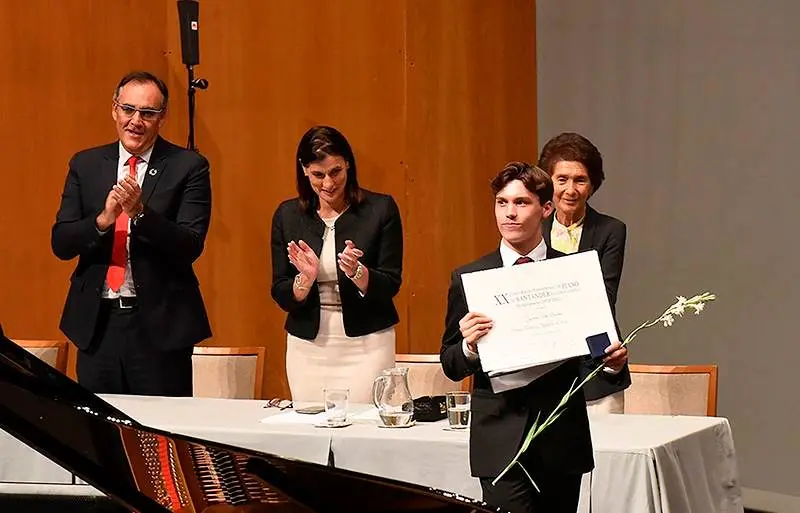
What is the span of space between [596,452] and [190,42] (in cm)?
354

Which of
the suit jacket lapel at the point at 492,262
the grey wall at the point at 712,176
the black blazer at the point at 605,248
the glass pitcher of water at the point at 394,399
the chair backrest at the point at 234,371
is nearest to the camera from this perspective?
the suit jacket lapel at the point at 492,262

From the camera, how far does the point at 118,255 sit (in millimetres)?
3918

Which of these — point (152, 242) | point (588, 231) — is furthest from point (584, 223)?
point (152, 242)

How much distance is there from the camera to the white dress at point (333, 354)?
424 centimetres

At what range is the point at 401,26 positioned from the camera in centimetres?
595

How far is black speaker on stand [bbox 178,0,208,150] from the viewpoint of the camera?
5.78 meters

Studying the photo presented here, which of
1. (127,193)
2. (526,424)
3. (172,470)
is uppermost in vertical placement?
(127,193)

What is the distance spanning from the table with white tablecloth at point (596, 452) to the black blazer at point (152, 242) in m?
0.41

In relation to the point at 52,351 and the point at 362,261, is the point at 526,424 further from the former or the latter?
the point at 52,351

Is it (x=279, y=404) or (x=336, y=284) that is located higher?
(x=336, y=284)

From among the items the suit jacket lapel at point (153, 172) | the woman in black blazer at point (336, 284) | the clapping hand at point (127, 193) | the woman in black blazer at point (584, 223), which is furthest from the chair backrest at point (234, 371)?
the woman in black blazer at point (584, 223)

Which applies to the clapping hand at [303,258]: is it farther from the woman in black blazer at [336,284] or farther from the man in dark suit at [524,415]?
the man in dark suit at [524,415]

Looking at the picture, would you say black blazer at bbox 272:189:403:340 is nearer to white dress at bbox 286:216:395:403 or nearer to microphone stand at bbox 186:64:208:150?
white dress at bbox 286:216:395:403

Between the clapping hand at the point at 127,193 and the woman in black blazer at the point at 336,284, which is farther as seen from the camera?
the woman in black blazer at the point at 336,284
